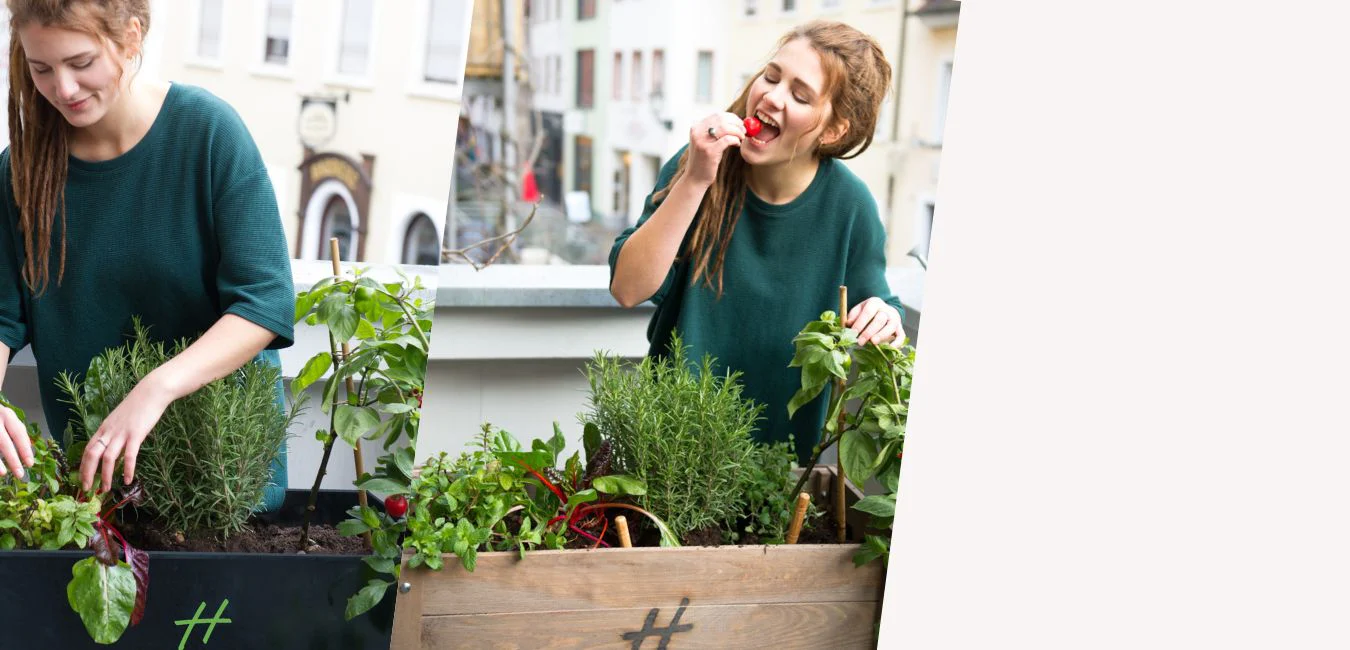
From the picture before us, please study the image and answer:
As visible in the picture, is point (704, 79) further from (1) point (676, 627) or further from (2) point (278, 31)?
(1) point (676, 627)

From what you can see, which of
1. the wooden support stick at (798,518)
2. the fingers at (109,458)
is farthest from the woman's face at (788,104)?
the fingers at (109,458)

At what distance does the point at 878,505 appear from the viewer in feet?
4.36

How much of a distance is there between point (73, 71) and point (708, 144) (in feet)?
2.06

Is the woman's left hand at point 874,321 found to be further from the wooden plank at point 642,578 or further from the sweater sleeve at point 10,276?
the sweater sleeve at point 10,276

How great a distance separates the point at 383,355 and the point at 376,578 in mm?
228

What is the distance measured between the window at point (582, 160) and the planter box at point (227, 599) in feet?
1.51

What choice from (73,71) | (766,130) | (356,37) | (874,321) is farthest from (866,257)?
(73,71)

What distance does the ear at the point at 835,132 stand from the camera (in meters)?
1.40

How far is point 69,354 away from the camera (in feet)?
3.80

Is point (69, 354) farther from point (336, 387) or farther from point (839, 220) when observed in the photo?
point (839, 220)

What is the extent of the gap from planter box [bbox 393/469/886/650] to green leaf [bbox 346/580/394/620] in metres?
0.03

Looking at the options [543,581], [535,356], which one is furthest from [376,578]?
[535,356]

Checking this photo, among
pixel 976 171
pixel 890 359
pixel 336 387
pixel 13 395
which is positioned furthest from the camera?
pixel 976 171

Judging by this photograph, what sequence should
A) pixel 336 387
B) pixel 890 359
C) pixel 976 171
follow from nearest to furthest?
pixel 336 387
pixel 890 359
pixel 976 171
